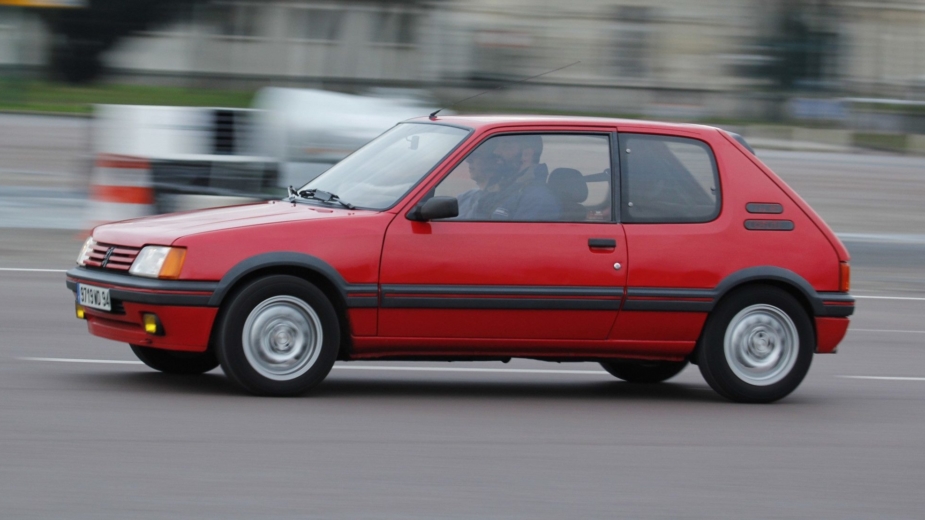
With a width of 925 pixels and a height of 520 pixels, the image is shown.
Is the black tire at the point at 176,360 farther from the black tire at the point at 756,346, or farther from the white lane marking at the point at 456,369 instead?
the black tire at the point at 756,346

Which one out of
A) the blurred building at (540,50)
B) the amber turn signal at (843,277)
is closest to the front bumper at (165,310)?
the amber turn signal at (843,277)

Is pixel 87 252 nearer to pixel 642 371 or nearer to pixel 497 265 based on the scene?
pixel 497 265

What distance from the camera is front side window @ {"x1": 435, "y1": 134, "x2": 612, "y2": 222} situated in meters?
7.20

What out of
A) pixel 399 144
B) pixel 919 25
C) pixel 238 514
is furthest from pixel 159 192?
pixel 919 25

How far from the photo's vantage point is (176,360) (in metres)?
7.61

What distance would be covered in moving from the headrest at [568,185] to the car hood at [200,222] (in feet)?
3.31

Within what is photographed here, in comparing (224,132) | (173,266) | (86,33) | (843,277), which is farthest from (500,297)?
(86,33)

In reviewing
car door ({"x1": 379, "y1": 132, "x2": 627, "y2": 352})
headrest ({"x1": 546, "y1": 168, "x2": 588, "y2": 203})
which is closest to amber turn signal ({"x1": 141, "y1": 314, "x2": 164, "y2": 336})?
car door ({"x1": 379, "y1": 132, "x2": 627, "y2": 352})

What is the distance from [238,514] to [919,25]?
59049mm

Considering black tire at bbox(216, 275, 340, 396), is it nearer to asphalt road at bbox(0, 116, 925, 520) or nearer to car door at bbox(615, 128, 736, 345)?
asphalt road at bbox(0, 116, 925, 520)

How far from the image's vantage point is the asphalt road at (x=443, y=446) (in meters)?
5.14

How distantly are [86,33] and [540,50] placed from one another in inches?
667

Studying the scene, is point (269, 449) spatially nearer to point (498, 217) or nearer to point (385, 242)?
point (385, 242)

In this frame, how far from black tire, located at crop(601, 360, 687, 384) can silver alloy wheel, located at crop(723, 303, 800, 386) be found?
69 cm
